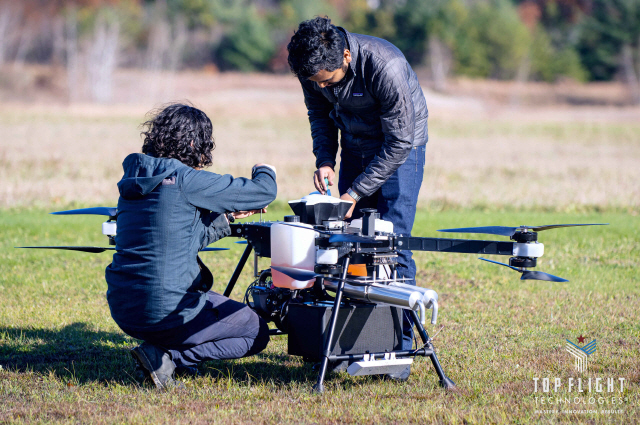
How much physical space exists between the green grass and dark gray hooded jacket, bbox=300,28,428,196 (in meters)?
1.34

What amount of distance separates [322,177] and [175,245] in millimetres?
1348

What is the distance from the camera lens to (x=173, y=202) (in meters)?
3.89

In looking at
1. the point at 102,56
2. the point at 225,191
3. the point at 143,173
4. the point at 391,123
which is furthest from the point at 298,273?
the point at 102,56

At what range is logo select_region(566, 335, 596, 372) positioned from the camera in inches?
188

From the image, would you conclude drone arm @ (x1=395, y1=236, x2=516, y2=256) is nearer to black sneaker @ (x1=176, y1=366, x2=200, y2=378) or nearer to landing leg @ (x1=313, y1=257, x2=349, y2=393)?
landing leg @ (x1=313, y1=257, x2=349, y2=393)

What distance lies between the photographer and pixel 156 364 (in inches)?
165

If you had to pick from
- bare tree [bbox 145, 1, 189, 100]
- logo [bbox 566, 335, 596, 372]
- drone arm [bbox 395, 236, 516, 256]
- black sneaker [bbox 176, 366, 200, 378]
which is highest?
bare tree [bbox 145, 1, 189, 100]

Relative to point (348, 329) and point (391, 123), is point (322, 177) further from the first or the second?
point (348, 329)

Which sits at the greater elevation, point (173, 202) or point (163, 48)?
point (163, 48)

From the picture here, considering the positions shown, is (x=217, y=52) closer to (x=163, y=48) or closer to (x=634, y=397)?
(x=163, y=48)

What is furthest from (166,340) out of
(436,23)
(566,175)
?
(436,23)

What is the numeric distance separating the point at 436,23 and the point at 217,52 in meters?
23.3

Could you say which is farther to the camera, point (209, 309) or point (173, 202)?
point (209, 309)

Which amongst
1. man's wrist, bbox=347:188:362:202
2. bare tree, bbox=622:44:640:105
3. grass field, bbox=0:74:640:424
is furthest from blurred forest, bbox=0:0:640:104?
man's wrist, bbox=347:188:362:202
